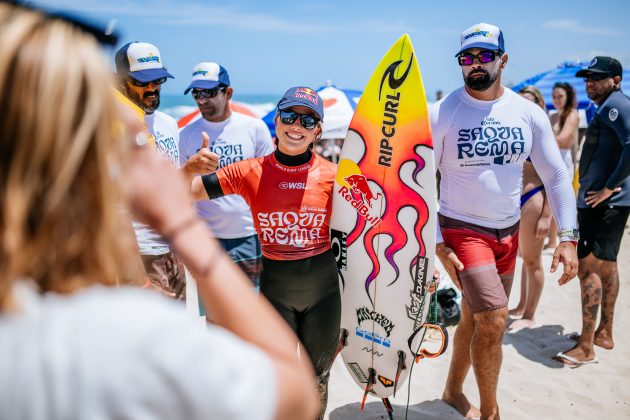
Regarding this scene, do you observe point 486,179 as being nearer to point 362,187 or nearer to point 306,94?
point 362,187

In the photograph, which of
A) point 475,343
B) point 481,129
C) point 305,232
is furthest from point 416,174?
point 475,343

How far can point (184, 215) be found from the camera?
2.73ft

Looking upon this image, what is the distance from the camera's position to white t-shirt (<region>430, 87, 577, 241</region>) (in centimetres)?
306

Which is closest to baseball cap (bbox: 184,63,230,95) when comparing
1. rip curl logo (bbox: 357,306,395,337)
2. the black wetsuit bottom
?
the black wetsuit bottom

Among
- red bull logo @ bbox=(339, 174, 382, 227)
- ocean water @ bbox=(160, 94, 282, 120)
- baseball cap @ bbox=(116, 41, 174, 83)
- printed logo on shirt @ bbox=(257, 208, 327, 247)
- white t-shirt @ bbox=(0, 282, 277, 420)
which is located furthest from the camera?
ocean water @ bbox=(160, 94, 282, 120)

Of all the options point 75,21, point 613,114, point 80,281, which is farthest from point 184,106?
point 80,281

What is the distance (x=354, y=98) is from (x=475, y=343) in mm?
9595

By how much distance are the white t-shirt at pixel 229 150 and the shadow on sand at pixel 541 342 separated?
2454 millimetres

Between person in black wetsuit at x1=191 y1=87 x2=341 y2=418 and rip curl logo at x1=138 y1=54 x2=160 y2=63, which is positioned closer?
person in black wetsuit at x1=191 y1=87 x2=341 y2=418

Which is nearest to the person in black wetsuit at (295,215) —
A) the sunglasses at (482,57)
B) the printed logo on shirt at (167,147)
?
the printed logo on shirt at (167,147)

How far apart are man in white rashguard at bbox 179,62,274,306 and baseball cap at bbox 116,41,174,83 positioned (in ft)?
2.36

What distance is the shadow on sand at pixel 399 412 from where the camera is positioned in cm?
332

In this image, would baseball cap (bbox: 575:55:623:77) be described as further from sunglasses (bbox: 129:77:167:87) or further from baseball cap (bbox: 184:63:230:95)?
sunglasses (bbox: 129:77:167:87)

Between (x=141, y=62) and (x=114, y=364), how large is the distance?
317 centimetres
